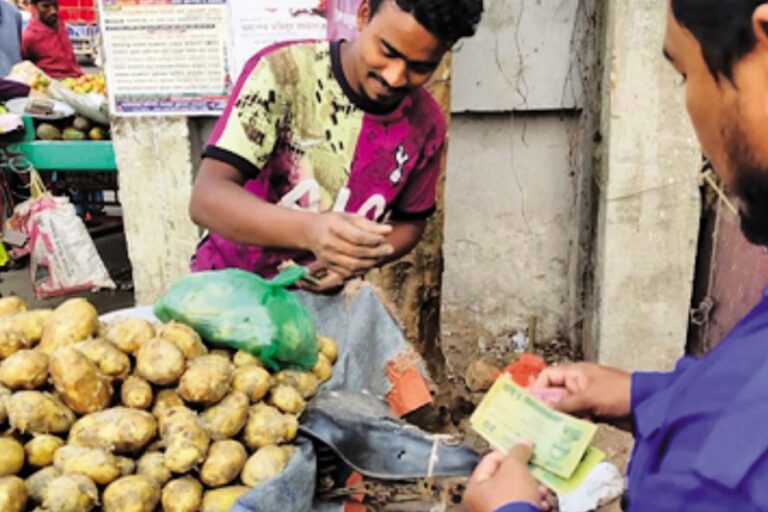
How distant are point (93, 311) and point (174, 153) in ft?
9.05

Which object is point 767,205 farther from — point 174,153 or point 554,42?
point 174,153

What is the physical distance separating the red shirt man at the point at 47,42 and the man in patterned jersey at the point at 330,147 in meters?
6.25

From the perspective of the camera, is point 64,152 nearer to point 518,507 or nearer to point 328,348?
point 328,348

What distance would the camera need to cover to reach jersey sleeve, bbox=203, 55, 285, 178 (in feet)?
7.18

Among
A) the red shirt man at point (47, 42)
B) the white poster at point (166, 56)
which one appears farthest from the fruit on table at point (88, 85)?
the red shirt man at point (47, 42)

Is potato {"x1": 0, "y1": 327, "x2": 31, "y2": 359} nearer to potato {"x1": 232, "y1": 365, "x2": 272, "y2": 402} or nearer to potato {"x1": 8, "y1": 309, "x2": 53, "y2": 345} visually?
potato {"x1": 8, "y1": 309, "x2": 53, "y2": 345}

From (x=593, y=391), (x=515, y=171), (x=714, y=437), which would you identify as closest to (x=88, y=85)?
(x=515, y=171)

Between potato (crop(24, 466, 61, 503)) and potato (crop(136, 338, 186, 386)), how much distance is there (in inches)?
10.3

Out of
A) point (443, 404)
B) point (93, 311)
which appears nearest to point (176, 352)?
point (93, 311)

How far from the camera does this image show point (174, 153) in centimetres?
435

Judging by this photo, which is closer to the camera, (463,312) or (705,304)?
(705,304)

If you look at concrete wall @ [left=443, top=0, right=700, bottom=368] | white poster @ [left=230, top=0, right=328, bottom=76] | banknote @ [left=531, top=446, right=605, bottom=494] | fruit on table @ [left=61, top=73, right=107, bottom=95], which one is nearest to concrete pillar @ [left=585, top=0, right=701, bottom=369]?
concrete wall @ [left=443, top=0, right=700, bottom=368]

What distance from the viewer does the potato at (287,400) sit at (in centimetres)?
167

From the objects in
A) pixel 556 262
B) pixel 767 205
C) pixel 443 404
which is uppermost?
pixel 767 205
